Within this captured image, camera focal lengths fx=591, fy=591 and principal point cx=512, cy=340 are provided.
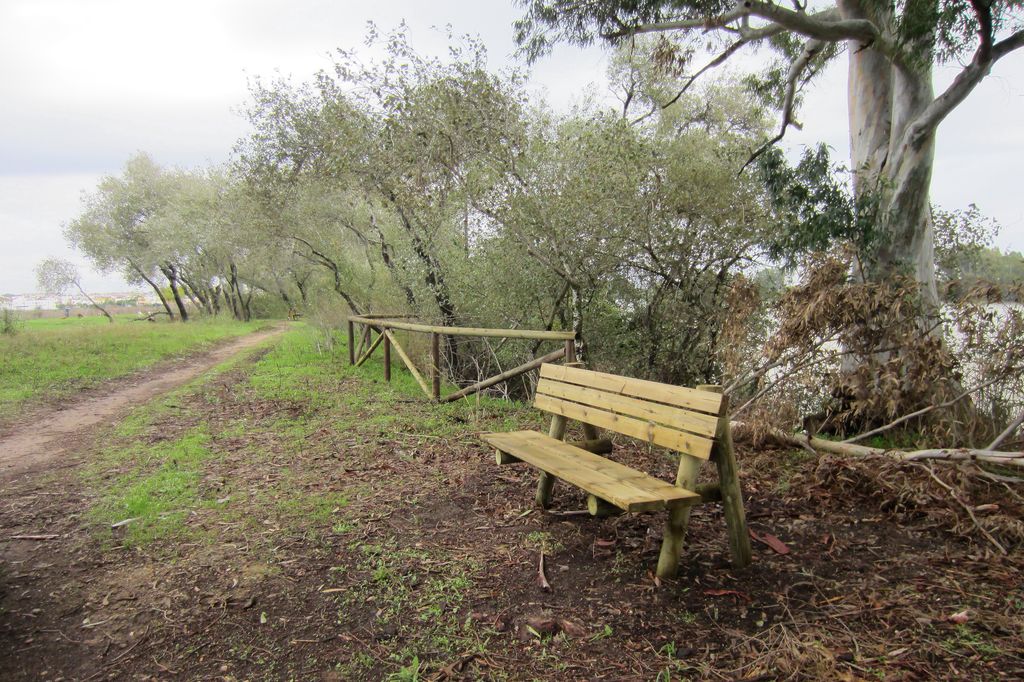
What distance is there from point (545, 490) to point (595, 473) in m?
0.79

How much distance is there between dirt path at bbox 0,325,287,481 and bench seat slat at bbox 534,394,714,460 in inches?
202

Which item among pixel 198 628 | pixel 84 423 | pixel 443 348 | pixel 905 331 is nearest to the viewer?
pixel 198 628

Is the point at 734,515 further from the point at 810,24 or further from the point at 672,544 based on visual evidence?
the point at 810,24

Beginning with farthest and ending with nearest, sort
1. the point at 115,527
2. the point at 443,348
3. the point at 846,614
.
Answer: the point at 443,348 < the point at 115,527 < the point at 846,614

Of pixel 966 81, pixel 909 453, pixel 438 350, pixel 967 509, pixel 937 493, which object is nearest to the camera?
pixel 967 509

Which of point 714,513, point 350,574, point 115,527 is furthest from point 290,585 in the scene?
point 714,513

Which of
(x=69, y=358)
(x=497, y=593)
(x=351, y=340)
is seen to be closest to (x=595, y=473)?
(x=497, y=593)

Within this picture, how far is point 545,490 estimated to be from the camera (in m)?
4.29

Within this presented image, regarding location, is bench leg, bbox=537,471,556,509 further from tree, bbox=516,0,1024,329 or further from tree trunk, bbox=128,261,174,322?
tree trunk, bbox=128,261,174,322

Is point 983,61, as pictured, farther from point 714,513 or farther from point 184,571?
point 184,571

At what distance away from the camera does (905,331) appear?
4898mm

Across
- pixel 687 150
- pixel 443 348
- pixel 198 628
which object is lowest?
pixel 198 628

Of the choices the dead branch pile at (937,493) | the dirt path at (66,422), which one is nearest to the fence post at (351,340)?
the dirt path at (66,422)

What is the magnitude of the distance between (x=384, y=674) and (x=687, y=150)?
7.60 meters
